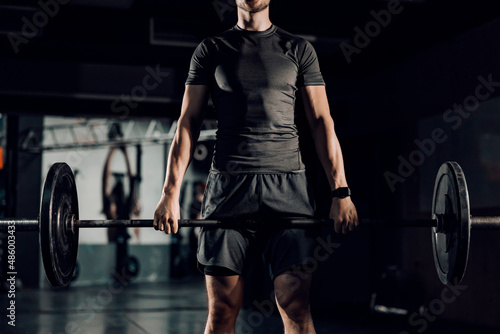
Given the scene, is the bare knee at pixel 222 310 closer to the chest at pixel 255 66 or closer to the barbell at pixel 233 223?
the barbell at pixel 233 223

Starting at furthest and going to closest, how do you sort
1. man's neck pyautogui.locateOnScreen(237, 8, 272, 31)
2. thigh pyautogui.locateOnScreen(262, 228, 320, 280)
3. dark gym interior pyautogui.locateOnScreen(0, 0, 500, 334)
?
dark gym interior pyautogui.locateOnScreen(0, 0, 500, 334)
man's neck pyautogui.locateOnScreen(237, 8, 272, 31)
thigh pyautogui.locateOnScreen(262, 228, 320, 280)

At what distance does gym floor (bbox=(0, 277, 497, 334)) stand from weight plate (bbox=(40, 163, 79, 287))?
236cm

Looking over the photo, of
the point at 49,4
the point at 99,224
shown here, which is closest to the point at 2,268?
the point at 49,4

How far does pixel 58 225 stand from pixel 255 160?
2.41ft

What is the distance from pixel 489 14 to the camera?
4.23 metres

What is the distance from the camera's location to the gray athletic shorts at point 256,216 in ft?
5.74

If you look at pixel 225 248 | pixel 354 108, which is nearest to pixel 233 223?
pixel 225 248

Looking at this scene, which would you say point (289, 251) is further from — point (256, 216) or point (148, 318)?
point (148, 318)

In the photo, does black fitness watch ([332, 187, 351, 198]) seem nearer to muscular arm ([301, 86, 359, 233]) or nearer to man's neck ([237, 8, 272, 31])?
muscular arm ([301, 86, 359, 233])

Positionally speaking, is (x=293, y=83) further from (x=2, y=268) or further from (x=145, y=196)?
(x=145, y=196)

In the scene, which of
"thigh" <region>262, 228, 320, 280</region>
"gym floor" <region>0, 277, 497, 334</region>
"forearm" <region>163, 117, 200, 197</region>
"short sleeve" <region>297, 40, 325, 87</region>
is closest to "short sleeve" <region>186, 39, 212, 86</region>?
"forearm" <region>163, 117, 200, 197</region>

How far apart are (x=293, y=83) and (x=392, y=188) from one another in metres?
3.93

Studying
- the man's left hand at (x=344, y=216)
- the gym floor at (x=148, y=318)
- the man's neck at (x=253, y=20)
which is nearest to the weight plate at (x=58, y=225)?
→ the man's neck at (x=253, y=20)

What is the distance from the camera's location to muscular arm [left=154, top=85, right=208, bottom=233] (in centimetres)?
174
